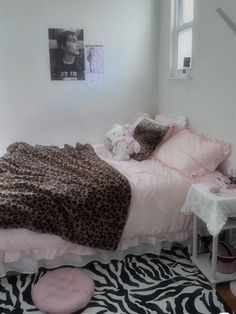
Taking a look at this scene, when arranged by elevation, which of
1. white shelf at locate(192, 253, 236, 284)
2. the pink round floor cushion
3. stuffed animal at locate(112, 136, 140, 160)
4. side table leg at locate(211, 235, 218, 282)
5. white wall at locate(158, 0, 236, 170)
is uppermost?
white wall at locate(158, 0, 236, 170)

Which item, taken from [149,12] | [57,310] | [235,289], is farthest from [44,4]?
[235,289]

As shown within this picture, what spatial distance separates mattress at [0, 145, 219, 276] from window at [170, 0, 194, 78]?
1108mm

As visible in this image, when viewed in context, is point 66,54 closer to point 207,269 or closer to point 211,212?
→ point 211,212

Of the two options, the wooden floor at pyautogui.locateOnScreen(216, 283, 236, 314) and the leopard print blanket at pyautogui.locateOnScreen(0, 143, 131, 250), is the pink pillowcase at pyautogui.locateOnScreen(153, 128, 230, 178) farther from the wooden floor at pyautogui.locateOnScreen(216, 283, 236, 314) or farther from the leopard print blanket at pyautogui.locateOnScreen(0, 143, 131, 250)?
the wooden floor at pyautogui.locateOnScreen(216, 283, 236, 314)

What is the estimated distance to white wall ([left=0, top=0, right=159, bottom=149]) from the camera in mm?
3064

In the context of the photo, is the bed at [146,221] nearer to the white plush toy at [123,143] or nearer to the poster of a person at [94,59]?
the white plush toy at [123,143]

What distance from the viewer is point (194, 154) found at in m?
2.36

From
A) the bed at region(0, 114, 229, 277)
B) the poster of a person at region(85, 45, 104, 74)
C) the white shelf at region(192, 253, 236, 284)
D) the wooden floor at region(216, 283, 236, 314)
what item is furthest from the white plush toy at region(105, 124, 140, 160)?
the wooden floor at region(216, 283, 236, 314)

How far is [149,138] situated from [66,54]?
1.30 metres

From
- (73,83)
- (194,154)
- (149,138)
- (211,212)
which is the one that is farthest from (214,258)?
(73,83)

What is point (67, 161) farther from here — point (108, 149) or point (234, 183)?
point (234, 183)

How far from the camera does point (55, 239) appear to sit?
1927 millimetres

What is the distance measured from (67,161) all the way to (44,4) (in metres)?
1.68

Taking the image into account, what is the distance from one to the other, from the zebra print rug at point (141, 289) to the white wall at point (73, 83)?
1685 millimetres
